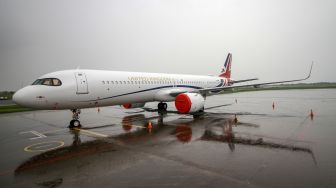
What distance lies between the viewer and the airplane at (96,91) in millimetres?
12680

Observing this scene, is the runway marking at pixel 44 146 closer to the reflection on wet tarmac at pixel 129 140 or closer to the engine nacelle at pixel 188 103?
the reflection on wet tarmac at pixel 129 140

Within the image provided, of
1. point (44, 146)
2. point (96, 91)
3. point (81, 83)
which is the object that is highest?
point (81, 83)

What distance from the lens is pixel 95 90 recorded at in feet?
48.3

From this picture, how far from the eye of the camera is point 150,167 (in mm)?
6898

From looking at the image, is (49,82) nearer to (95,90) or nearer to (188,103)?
(95,90)

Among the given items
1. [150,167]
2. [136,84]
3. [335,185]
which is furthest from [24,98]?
[335,185]

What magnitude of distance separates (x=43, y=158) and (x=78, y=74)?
718 centimetres

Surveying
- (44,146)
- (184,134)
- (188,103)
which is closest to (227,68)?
(188,103)

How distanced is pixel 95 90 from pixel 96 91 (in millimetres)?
101

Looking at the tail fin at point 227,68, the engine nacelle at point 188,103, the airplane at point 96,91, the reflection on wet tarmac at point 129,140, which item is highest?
the tail fin at point 227,68

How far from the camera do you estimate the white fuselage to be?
1261 cm

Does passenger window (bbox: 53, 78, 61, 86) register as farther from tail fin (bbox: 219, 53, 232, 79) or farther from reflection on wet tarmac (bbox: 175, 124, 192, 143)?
tail fin (bbox: 219, 53, 232, 79)

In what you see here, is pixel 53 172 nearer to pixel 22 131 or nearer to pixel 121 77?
pixel 22 131

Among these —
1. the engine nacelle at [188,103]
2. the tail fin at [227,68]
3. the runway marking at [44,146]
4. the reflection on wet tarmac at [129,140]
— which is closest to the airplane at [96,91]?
the engine nacelle at [188,103]
